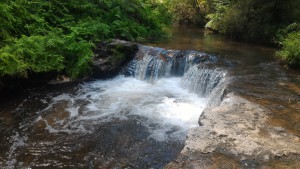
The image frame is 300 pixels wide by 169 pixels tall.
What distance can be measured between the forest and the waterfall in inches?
78.9

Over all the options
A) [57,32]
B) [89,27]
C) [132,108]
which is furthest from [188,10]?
[132,108]

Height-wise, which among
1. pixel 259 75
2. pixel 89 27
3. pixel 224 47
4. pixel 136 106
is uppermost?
pixel 89 27

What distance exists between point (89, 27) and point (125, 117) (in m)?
5.99

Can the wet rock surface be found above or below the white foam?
above

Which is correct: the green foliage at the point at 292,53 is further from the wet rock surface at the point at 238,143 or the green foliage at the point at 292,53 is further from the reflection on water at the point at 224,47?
the wet rock surface at the point at 238,143

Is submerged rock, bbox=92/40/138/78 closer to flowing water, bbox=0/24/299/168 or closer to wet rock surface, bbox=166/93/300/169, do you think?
flowing water, bbox=0/24/299/168

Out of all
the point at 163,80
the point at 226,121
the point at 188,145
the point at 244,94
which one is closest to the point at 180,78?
the point at 163,80

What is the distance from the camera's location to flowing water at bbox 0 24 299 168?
658cm

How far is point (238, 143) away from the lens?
5434 millimetres

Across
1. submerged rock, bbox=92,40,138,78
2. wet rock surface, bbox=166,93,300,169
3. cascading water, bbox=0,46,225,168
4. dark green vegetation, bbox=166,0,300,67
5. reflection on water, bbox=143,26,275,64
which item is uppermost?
dark green vegetation, bbox=166,0,300,67

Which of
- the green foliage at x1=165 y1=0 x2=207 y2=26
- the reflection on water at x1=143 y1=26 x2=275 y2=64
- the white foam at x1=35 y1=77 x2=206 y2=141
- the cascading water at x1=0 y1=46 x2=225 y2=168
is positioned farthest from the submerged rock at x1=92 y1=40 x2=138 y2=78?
the green foliage at x1=165 y1=0 x2=207 y2=26

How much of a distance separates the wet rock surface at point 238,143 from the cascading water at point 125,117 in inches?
48.7

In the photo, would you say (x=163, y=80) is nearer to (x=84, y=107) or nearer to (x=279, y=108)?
(x=84, y=107)

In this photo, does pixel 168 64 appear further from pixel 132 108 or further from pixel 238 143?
pixel 238 143
